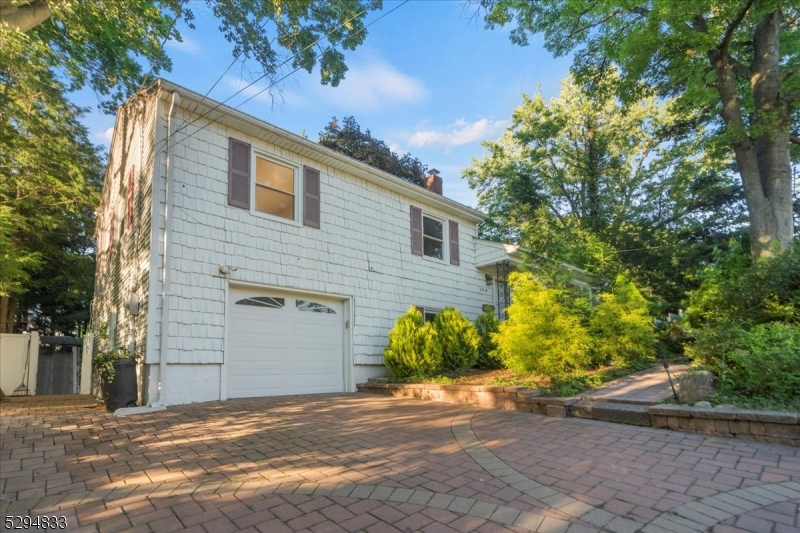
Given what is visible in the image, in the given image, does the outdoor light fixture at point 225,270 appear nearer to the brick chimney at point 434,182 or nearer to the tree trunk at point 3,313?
the brick chimney at point 434,182

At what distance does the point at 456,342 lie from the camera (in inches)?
358

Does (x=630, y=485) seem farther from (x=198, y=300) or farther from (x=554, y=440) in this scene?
(x=198, y=300)

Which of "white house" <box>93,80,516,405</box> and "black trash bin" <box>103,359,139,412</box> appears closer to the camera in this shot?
"black trash bin" <box>103,359,139,412</box>

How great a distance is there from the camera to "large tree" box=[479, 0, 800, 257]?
25.3 feet

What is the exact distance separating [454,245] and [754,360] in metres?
7.64

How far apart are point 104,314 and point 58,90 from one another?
6.80 metres

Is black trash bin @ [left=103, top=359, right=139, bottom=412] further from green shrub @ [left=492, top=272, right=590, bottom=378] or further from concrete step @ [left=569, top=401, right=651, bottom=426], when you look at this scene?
concrete step @ [left=569, top=401, right=651, bottom=426]

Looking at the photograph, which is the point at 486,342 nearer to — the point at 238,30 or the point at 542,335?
the point at 542,335

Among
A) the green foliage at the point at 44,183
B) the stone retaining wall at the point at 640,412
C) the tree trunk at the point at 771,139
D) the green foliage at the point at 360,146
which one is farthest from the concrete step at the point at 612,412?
the green foliage at the point at 360,146

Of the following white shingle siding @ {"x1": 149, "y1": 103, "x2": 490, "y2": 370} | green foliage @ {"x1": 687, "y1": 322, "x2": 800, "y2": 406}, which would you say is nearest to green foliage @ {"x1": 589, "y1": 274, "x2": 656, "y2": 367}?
green foliage @ {"x1": 687, "y1": 322, "x2": 800, "y2": 406}

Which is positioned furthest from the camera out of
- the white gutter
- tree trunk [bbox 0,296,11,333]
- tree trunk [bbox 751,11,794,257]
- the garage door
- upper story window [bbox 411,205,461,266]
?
tree trunk [bbox 0,296,11,333]

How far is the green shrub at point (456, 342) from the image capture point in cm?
911

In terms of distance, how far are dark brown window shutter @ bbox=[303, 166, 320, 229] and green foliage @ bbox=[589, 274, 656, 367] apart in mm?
5854

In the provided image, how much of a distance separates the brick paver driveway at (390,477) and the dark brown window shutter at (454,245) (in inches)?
272
